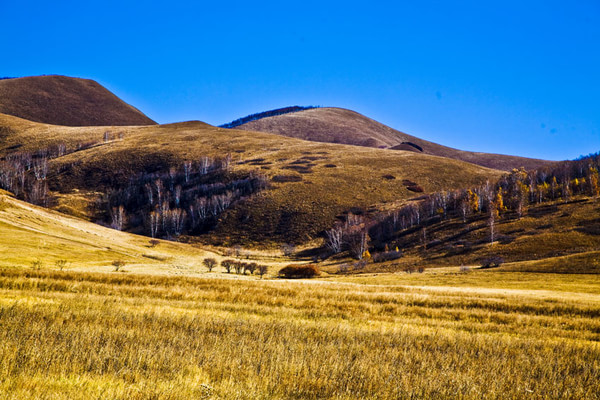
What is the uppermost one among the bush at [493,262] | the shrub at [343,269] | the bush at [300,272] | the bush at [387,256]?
the bush at [493,262]

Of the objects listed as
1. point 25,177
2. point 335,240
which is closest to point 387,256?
point 335,240

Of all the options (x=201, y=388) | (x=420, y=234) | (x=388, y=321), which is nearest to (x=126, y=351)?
(x=201, y=388)

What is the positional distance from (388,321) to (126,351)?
12.2 metres

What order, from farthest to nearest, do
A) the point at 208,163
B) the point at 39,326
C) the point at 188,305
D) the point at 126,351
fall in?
the point at 208,163 → the point at 188,305 → the point at 39,326 → the point at 126,351

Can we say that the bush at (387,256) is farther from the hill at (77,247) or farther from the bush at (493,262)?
the hill at (77,247)

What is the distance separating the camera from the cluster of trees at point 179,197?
14338 cm

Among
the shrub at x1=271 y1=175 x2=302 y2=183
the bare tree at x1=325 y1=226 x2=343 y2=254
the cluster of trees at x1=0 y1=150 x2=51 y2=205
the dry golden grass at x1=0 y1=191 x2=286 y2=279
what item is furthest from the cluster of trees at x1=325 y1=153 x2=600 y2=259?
the cluster of trees at x1=0 y1=150 x2=51 y2=205

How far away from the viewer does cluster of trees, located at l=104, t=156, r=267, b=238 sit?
14338cm

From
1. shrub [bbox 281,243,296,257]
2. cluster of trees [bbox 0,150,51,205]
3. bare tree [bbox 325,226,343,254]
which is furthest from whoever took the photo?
cluster of trees [bbox 0,150,51,205]

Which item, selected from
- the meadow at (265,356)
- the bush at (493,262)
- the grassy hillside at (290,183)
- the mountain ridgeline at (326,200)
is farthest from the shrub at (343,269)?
the meadow at (265,356)

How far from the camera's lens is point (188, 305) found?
17.5 metres

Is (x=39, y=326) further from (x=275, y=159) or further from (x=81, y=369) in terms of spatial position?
(x=275, y=159)

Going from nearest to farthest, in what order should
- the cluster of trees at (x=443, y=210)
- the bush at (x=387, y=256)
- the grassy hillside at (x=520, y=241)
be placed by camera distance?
the grassy hillside at (x=520, y=241), the bush at (x=387, y=256), the cluster of trees at (x=443, y=210)

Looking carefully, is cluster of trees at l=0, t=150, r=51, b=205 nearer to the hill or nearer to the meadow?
the hill
